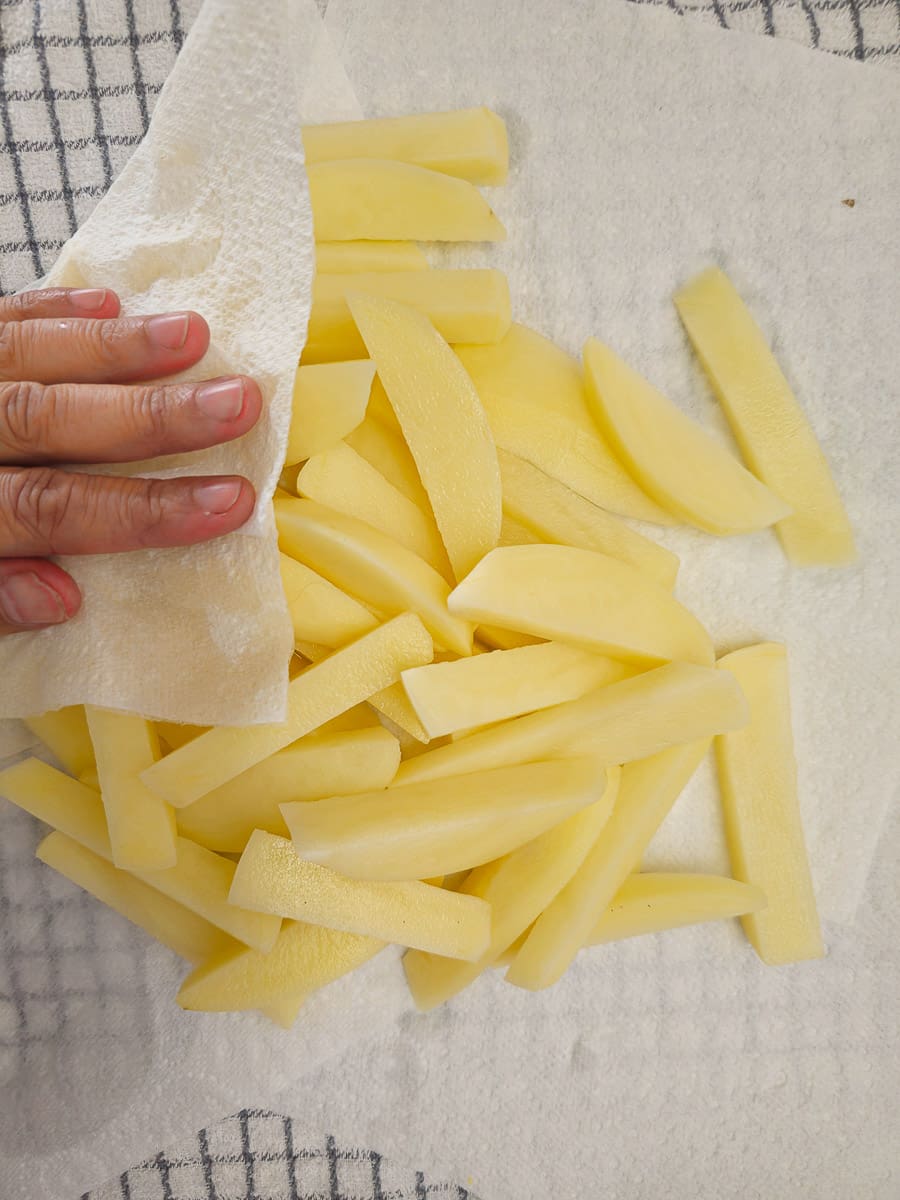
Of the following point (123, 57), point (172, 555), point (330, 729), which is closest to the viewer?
point (172, 555)

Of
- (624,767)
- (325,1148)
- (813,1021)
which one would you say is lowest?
(325,1148)

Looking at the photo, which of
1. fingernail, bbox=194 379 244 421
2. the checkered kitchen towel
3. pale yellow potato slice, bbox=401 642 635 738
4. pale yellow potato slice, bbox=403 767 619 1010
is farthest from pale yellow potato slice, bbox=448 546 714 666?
the checkered kitchen towel

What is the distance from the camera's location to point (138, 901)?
0.96 meters

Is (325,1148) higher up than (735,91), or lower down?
lower down

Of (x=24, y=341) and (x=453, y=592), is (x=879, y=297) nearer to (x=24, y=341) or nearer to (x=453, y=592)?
(x=453, y=592)

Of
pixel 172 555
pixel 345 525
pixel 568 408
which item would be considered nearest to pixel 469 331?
pixel 568 408

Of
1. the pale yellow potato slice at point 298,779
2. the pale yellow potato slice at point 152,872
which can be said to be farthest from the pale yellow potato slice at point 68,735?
the pale yellow potato slice at point 298,779

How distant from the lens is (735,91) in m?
1.02

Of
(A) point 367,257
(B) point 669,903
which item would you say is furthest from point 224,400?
(B) point 669,903

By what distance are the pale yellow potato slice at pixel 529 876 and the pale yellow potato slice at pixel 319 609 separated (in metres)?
0.26

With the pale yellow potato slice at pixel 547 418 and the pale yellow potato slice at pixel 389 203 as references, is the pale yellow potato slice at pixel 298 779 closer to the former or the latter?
the pale yellow potato slice at pixel 547 418

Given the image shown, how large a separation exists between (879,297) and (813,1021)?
755mm

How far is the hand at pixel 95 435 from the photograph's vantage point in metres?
0.76

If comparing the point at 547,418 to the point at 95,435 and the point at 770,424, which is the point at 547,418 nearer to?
the point at 770,424
